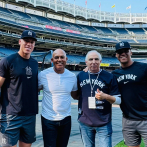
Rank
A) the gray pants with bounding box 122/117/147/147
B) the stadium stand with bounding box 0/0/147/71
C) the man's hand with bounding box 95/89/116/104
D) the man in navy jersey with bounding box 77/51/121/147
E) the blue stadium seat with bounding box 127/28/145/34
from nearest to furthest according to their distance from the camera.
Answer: the man's hand with bounding box 95/89/116/104 → the man in navy jersey with bounding box 77/51/121/147 → the gray pants with bounding box 122/117/147/147 → the stadium stand with bounding box 0/0/147/71 → the blue stadium seat with bounding box 127/28/145/34

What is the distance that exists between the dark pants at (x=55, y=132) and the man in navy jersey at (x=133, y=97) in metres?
1.13

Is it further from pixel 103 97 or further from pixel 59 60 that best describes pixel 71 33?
pixel 103 97

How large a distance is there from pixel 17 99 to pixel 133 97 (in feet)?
6.72

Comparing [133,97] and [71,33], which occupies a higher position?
[71,33]

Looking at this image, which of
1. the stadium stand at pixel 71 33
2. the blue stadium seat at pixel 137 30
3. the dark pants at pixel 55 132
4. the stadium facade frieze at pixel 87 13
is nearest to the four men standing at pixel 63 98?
the dark pants at pixel 55 132

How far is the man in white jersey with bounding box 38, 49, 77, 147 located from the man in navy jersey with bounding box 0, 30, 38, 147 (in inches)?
9.1

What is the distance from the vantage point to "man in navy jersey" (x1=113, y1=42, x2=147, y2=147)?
3.03 m

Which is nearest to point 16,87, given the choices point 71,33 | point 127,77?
point 127,77

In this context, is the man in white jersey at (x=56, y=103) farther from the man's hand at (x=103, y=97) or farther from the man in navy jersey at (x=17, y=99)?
the man's hand at (x=103, y=97)

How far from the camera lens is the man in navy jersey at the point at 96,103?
2865 millimetres

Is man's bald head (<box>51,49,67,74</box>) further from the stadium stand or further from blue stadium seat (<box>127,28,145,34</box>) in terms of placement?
blue stadium seat (<box>127,28,145,34</box>)

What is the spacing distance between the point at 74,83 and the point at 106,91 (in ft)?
2.04

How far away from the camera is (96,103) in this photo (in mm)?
2922

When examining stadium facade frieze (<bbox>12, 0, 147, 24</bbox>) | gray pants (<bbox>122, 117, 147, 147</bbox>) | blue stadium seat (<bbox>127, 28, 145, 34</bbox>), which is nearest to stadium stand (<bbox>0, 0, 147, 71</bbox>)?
blue stadium seat (<bbox>127, 28, 145, 34</bbox>)
